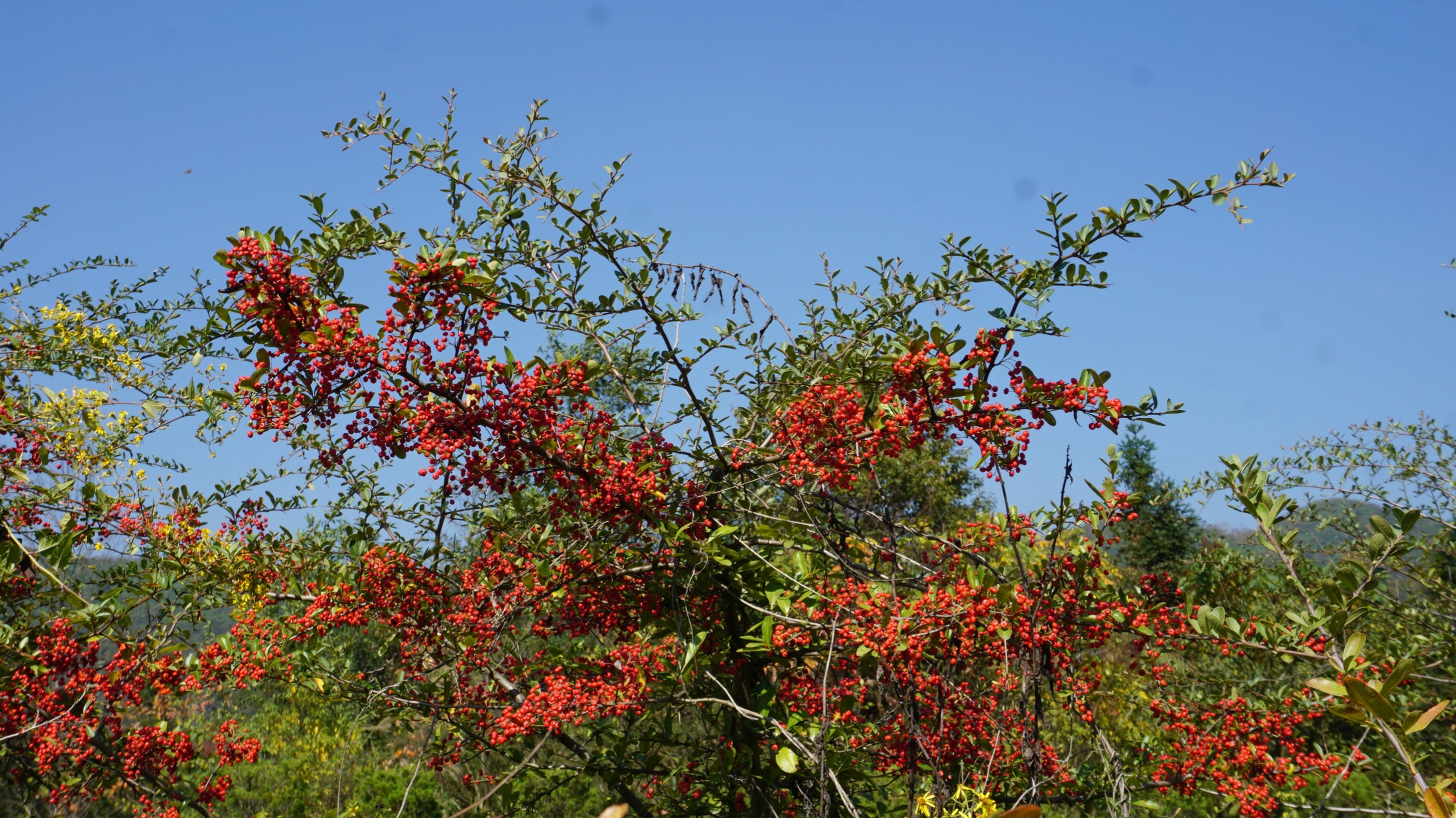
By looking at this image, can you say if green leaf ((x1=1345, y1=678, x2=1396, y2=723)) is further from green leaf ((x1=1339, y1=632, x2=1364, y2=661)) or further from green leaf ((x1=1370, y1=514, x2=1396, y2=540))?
green leaf ((x1=1339, y1=632, x2=1364, y2=661))

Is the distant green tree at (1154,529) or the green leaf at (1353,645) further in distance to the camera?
the distant green tree at (1154,529)

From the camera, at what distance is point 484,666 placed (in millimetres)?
3895

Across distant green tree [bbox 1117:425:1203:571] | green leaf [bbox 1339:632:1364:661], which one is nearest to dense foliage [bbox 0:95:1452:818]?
green leaf [bbox 1339:632:1364:661]

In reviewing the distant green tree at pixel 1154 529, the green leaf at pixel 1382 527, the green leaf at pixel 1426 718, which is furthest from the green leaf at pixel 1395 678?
the distant green tree at pixel 1154 529

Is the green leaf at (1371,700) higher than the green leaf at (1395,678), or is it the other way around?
the green leaf at (1395,678)

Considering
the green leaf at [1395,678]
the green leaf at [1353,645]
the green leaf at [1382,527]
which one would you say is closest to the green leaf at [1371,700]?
the green leaf at [1395,678]

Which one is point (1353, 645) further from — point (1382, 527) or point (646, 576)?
point (646, 576)

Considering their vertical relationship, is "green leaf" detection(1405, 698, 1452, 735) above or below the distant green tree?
below

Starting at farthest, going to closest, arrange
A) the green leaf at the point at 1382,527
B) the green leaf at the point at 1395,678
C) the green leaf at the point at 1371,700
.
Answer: the green leaf at the point at 1382,527
the green leaf at the point at 1395,678
the green leaf at the point at 1371,700

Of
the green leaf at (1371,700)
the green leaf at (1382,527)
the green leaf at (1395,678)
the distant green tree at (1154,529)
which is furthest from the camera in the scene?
the distant green tree at (1154,529)

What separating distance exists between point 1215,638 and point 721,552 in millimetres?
1816

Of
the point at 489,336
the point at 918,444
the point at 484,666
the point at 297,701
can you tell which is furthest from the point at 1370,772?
the point at 297,701

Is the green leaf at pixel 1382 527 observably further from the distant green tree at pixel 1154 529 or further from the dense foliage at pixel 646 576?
the distant green tree at pixel 1154 529

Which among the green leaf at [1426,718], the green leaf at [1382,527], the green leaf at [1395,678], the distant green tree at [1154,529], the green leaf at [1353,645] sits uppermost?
the distant green tree at [1154,529]
